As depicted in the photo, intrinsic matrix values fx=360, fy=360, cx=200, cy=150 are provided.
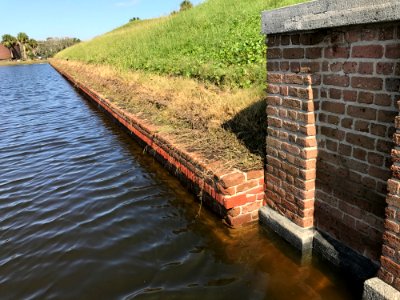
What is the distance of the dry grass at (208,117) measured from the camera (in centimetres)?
418

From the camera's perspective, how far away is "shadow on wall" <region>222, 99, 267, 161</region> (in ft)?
13.7

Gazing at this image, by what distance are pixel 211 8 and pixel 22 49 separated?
3291 inches

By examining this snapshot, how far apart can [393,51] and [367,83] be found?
27 cm

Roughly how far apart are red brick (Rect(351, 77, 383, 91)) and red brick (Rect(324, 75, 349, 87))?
65 millimetres

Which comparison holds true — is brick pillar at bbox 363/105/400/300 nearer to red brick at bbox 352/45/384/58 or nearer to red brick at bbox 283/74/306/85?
red brick at bbox 352/45/384/58

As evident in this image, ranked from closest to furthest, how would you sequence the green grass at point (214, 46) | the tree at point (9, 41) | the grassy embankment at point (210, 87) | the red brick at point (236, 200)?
1. the red brick at point (236, 200)
2. the grassy embankment at point (210, 87)
3. the green grass at point (214, 46)
4. the tree at point (9, 41)

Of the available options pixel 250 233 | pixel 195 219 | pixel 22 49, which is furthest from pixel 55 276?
pixel 22 49

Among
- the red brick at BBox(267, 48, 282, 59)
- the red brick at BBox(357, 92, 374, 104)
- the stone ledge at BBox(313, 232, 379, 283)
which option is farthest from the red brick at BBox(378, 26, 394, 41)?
the stone ledge at BBox(313, 232, 379, 283)

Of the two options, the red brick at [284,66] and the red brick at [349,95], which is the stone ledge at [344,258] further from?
the red brick at [284,66]

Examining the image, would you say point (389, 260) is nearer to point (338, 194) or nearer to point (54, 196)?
point (338, 194)

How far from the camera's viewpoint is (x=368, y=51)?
238cm

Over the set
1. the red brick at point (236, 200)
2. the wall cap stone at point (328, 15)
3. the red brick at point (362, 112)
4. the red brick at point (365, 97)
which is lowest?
the red brick at point (236, 200)

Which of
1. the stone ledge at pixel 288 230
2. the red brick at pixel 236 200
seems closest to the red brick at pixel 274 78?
the red brick at pixel 236 200

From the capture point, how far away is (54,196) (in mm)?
4977
